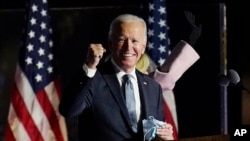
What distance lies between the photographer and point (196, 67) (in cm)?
349

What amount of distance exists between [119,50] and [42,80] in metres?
0.51

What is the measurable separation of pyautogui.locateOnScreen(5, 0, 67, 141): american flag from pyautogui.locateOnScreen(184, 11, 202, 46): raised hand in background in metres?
0.88

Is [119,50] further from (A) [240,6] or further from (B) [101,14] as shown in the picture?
(A) [240,6]

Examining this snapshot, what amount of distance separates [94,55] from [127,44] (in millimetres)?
207

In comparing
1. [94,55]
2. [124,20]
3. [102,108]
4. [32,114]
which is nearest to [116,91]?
[102,108]

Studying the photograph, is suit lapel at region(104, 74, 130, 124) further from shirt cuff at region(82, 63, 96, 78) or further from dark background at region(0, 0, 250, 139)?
dark background at region(0, 0, 250, 139)

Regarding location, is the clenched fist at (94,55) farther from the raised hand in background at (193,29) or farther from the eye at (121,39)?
the raised hand in background at (193,29)

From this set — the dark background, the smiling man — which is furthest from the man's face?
the dark background

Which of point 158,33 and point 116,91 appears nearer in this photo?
point 116,91

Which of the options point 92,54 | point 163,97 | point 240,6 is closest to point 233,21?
point 240,6

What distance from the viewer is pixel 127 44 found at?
3.26 m

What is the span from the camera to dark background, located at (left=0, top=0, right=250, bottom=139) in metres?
3.39

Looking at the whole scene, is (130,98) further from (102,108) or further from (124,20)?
(124,20)

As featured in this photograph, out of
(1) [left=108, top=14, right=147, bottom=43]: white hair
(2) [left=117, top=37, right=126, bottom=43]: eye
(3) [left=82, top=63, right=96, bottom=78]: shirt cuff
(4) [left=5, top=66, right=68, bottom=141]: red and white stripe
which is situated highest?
(1) [left=108, top=14, right=147, bottom=43]: white hair
